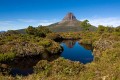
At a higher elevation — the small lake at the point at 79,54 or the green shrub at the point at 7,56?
the green shrub at the point at 7,56

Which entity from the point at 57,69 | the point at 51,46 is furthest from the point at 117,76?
the point at 51,46

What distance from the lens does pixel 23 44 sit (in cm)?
6938

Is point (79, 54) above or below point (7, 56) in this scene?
below

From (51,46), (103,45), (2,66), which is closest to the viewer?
(2,66)

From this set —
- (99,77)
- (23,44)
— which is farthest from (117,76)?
(23,44)

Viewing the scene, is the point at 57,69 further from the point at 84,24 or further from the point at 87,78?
the point at 84,24

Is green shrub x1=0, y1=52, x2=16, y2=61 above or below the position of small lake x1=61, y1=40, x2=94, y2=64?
above

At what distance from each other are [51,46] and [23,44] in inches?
460

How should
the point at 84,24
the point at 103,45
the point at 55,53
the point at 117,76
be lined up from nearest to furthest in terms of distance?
the point at 117,76, the point at 103,45, the point at 55,53, the point at 84,24

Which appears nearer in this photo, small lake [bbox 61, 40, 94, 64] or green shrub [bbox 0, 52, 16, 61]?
green shrub [bbox 0, 52, 16, 61]

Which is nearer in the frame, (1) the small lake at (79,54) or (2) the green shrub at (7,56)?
(2) the green shrub at (7,56)

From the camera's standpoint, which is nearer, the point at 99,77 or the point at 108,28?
the point at 99,77

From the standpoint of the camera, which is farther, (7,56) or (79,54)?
(79,54)

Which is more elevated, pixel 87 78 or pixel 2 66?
pixel 87 78
